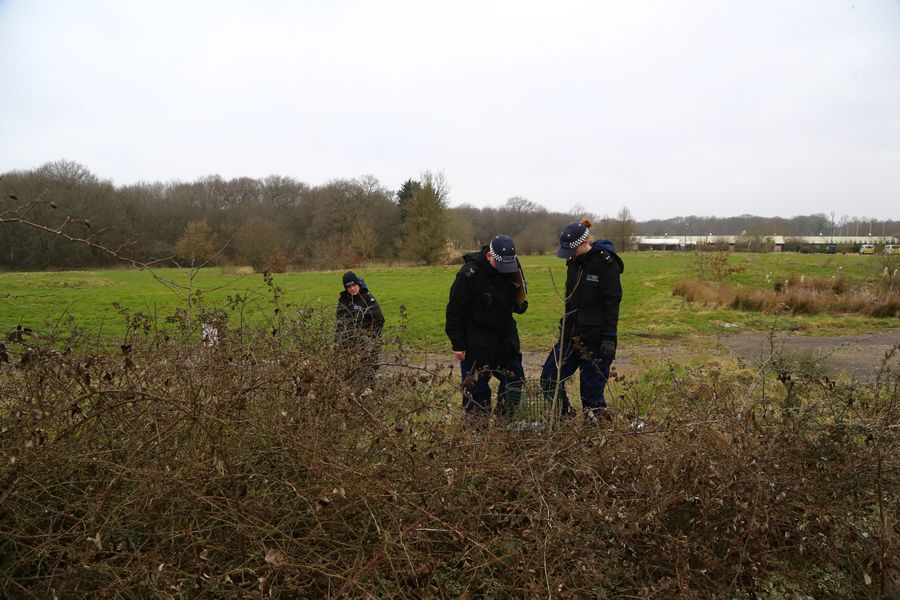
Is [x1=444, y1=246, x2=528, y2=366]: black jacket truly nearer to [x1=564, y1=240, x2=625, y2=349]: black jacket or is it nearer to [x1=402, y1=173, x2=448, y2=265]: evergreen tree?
[x1=564, y1=240, x2=625, y2=349]: black jacket

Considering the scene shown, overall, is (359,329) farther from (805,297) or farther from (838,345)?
(805,297)

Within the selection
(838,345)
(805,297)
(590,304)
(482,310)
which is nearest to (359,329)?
(482,310)

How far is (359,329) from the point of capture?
427cm

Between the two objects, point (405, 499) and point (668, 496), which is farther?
point (668, 496)

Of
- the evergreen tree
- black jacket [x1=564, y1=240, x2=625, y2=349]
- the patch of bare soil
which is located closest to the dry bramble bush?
black jacket [x1=564, y1=240, x2=625, y2=349]

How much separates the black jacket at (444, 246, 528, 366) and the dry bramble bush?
184 centimetres

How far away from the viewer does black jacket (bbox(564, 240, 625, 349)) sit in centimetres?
456

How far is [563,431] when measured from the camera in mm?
2920

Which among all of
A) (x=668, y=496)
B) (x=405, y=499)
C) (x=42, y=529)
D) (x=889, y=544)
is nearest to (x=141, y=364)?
(x=42, y=529)

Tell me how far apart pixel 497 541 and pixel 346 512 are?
2.06 feet

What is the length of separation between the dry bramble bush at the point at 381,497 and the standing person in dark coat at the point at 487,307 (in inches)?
72.2

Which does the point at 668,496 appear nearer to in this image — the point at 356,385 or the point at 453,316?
the point at 356,385

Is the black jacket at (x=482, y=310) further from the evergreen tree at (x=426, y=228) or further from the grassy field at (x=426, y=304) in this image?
the evergreen tree at (x=426, y=228)

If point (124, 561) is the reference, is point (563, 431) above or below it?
above
